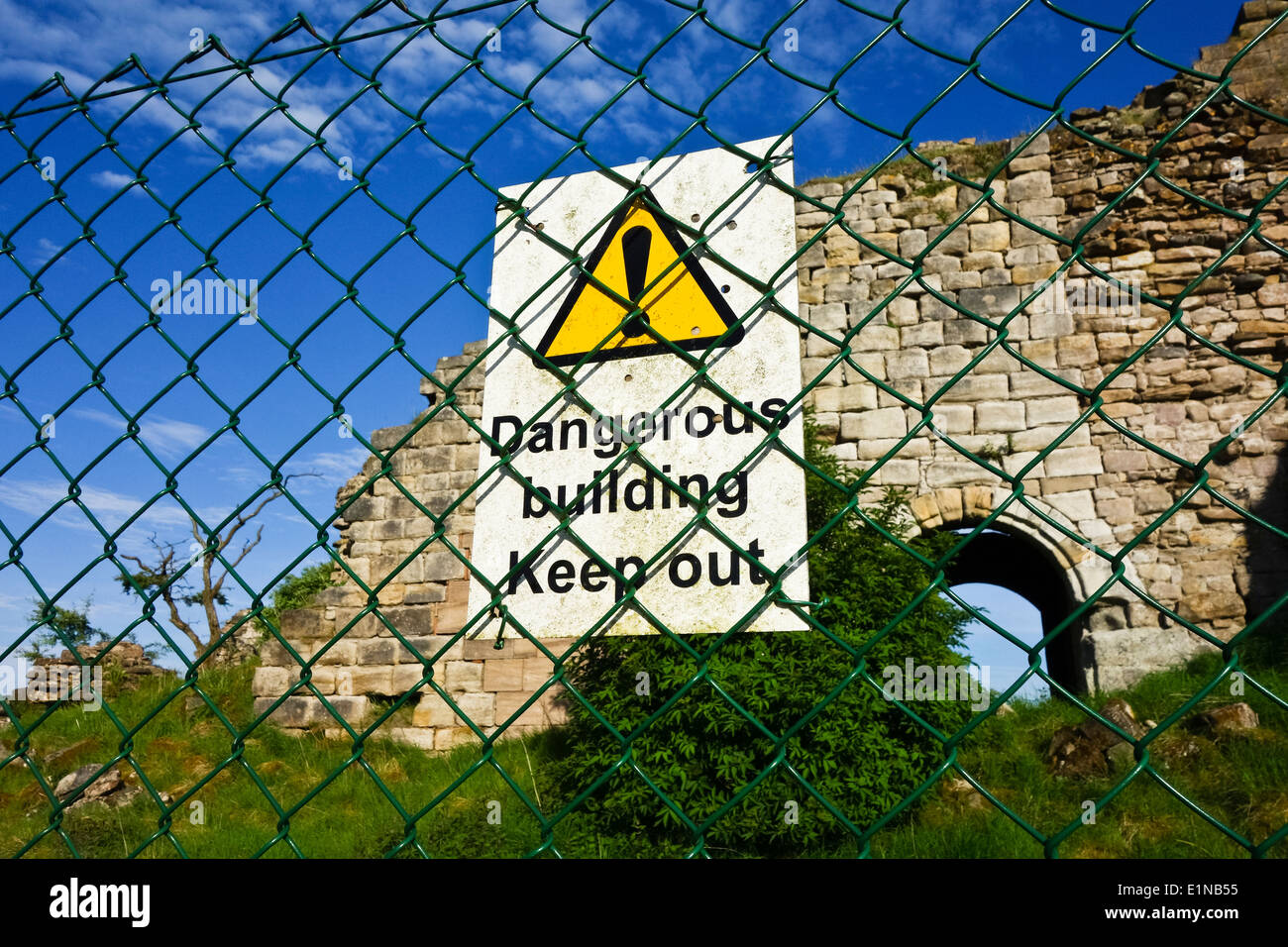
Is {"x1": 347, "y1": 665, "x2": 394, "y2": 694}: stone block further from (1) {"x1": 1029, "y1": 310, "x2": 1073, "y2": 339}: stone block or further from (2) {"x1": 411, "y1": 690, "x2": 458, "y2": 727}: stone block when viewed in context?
(1) {"x1": 1029, "y1": 310, "x2": 1073, "y2": 339}: stone block

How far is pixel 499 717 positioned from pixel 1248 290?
21.9 ft

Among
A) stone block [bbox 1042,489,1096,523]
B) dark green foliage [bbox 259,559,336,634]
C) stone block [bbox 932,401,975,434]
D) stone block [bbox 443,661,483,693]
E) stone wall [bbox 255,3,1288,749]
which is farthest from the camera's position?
dark green foliage [bbox 259,559,336,634]

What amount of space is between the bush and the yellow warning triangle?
7.83 feet

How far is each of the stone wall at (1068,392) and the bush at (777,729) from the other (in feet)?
6.15

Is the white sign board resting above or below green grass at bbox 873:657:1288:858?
above

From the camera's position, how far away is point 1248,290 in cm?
615

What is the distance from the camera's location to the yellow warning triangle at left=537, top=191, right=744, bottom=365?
1.25 meters

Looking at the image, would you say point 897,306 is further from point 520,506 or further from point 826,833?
point 520,506

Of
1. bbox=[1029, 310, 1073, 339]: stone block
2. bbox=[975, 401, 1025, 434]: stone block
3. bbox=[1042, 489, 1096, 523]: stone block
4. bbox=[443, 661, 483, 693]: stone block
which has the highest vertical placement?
bbox=[1029, 310, 1073, 339]: stone block

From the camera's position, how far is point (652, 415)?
4.10 ft

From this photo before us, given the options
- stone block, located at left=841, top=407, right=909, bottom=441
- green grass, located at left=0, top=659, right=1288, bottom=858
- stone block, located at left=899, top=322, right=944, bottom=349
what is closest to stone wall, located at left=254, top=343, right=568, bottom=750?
green grass, located at left=0, top=659, right=1288, bottom=858

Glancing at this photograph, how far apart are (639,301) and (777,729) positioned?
9.32 feet

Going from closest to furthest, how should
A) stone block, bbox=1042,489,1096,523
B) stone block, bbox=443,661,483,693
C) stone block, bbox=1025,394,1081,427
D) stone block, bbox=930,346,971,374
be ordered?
stone block, bbox=1042,489,1096,523 → stone block, bbox=1025,394,1081,427 → stone block, bbox=930,346,971,374 → stone block, bbox=443,661,483,693

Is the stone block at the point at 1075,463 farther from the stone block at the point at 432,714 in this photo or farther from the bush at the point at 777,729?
the stone block at the point at 432,714
